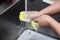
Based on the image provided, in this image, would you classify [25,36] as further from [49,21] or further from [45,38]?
[49,21]

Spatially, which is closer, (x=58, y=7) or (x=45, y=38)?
(x=58, y=7)

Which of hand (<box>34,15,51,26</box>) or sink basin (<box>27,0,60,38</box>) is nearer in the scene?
hand (<box>34,15,51,26</box>)

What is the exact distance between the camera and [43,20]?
92cm

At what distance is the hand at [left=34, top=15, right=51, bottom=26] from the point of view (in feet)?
2.97

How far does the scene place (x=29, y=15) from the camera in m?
0.99

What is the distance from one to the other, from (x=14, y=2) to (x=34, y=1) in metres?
0.17

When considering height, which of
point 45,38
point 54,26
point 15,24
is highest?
point 54,26

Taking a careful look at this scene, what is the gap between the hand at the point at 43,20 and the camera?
91cm

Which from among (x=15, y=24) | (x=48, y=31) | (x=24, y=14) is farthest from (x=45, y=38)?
(x=24, y=14)

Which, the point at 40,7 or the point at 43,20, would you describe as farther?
the point at 40,7

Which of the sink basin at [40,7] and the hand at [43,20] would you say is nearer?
the hand at [43,20]

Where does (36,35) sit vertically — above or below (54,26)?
below

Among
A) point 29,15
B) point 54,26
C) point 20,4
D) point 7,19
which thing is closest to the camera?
point 54,26

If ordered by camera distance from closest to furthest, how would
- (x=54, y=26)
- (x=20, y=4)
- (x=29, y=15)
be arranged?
1. (x=54, y=26)
2. (x=29, y=15)
3. (x=20, y=4)
